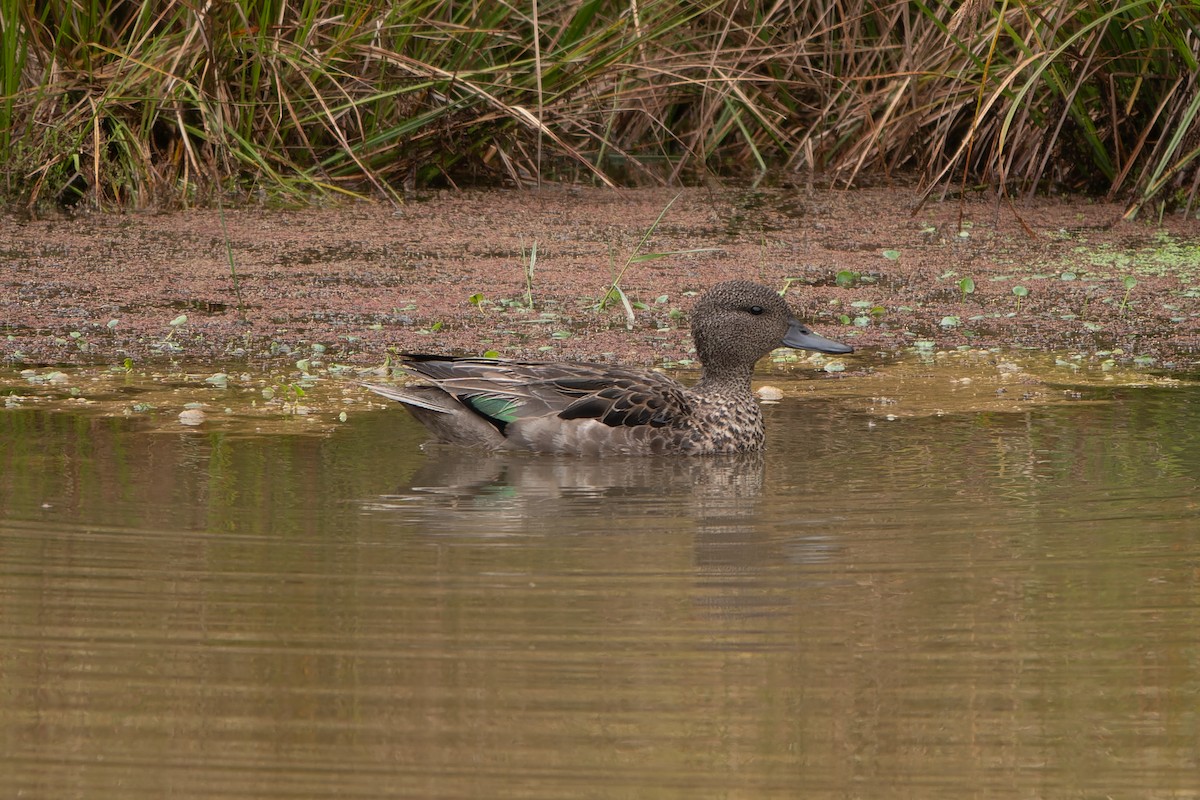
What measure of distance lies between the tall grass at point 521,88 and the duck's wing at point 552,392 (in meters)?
3.49

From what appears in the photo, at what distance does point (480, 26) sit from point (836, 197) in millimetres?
2538

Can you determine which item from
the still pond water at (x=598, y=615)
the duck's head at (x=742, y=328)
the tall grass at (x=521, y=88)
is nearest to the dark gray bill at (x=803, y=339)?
the duck's head at (x=742, y=328)

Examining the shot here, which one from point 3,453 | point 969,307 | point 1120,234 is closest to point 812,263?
point 969,307

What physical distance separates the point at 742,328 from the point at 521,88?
A: 14.2 feet

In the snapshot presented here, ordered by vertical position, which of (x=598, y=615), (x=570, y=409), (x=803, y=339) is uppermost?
(x=803, y=339)

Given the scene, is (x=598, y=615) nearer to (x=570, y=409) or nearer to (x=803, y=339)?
(x=570, y=409)

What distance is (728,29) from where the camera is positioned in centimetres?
1160

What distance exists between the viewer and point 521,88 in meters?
11.1

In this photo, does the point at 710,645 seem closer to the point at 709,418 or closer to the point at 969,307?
the point at 709,418

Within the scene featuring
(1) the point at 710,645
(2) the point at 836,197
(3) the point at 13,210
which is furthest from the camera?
(2) the point at 836,197

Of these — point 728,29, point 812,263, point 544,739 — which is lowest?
point 544,739

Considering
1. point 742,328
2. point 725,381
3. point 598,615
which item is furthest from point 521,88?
point 598,615

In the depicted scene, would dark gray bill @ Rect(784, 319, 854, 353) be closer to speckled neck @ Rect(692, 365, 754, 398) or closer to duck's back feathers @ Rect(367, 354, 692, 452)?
speckled neck @ Rect(692, 365, 754, 398)

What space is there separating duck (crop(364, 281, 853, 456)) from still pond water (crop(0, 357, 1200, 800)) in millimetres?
121
